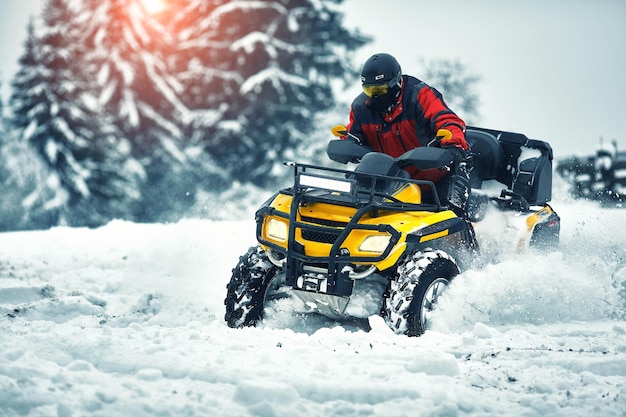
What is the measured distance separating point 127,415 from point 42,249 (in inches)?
309

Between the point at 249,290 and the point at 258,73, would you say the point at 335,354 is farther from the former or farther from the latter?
the point at 258,73

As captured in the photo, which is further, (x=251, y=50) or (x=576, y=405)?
(x=251, y=50)

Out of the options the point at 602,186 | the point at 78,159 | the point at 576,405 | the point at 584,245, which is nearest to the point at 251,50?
the point at 78,159

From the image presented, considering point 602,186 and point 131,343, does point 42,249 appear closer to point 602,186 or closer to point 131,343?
point 131,343

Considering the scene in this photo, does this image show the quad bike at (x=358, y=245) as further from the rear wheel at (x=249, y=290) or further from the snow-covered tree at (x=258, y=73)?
the snow-covered tree at (x=258, y=73)

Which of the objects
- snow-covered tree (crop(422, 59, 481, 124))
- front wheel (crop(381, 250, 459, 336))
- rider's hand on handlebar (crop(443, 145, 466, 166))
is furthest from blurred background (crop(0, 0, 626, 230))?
front wheel (crop(381, 250, 459, 336))

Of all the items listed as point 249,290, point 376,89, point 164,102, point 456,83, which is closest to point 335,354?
point 249,290

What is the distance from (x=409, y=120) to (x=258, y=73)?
26855mm

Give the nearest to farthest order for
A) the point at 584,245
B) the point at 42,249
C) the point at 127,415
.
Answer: the point at 127,415 < the point at 584,245 < the point at 42,249

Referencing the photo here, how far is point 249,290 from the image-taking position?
23.0 ft

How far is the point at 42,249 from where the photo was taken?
11.9 meters

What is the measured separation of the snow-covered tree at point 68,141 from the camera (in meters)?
33.9

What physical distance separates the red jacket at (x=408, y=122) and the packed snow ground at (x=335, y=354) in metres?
1.16

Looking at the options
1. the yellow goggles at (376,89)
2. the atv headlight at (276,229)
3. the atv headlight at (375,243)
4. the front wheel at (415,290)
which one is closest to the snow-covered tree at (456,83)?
the yellow goggles at (376,89)
